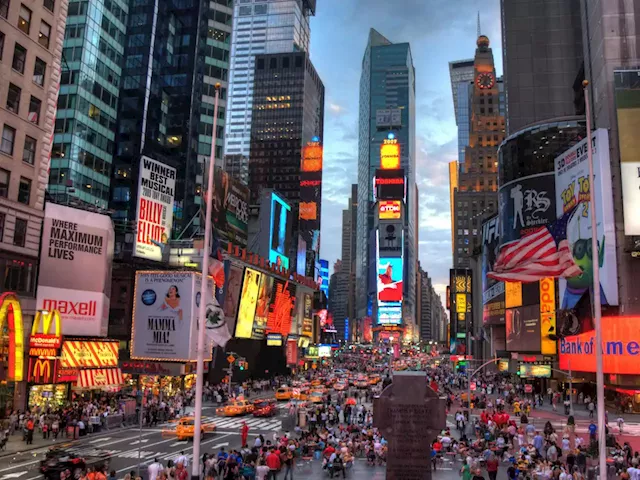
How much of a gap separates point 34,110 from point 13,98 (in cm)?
194

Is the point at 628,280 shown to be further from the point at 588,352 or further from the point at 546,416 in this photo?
the point at 546,416

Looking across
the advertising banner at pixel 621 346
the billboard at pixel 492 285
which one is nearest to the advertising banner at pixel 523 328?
the billboard at pixel 492 285

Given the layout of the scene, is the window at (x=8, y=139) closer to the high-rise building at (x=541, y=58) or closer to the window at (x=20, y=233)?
the window at (x=20, y=233)

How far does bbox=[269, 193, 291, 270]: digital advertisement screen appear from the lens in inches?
3772

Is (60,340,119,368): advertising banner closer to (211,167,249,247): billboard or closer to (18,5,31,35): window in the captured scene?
(18,5,31,35): window

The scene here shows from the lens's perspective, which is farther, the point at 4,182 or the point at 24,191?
the point at 24,191

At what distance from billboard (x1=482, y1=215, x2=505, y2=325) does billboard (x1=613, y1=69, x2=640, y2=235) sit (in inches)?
1568

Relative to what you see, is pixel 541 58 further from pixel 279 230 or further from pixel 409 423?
pixel 409 423

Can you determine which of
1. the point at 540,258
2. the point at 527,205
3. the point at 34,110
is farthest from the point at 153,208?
the point at 527,205

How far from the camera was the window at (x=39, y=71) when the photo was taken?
40.4m

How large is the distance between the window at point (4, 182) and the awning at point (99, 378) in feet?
45.7

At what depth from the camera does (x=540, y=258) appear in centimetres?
2177

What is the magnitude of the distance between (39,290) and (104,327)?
25.6ft

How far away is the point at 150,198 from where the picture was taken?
5491cm
